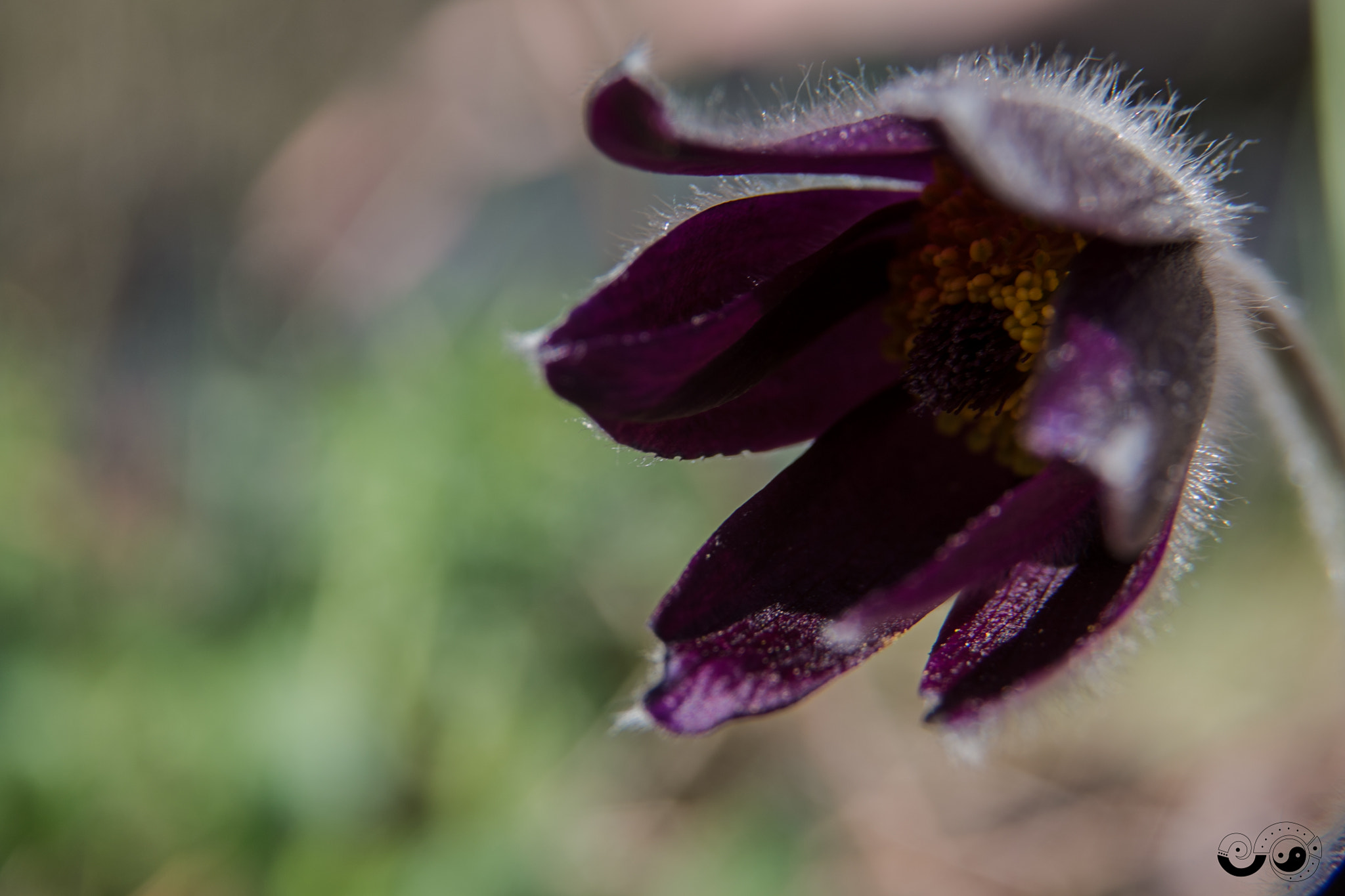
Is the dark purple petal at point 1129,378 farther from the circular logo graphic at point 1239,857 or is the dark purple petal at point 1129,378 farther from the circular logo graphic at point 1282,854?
the circular logo graphic at point 1239,857

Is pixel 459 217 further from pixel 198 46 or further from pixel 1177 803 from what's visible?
pixel 1177 803

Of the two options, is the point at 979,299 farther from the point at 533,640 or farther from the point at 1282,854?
the point at 533,640

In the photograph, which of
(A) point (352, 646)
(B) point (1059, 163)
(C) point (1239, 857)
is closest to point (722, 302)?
(B) point (1059, 163)

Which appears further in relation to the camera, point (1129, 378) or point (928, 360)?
point (928, 360)

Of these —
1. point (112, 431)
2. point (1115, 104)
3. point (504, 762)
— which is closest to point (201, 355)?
point (112, 431)

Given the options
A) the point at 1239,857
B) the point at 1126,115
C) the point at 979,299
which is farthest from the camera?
the point at 1239,857

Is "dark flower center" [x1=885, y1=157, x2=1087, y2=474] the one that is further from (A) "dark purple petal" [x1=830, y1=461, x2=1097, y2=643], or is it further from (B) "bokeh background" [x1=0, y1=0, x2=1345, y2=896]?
(B) "bokeh background" [x1=0, y1=0, x2=1345, y2=896]
